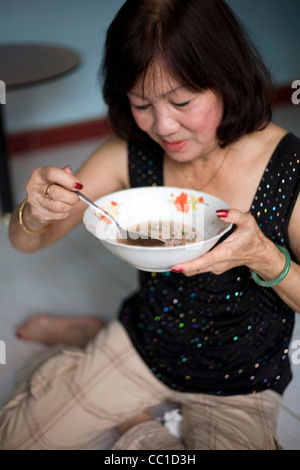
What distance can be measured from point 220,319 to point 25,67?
138 centimetres

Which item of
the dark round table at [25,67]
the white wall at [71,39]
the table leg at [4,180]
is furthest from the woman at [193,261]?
the white wall at [71,39]

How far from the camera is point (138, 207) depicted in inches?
41.4

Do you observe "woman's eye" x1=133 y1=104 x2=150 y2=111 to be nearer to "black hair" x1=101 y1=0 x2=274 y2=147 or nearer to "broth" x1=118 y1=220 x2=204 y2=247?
"black hair" x1=101 y1=0 x2=274 y2=147

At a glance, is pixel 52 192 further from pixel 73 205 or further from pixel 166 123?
pixel 166 123

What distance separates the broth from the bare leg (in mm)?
734

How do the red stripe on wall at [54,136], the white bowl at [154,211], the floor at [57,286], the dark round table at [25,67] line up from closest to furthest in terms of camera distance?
the white bowl at [154,211]
the floor at [57,286]
the dark round table at [25,67]
the red stripe on wall at [54,136]

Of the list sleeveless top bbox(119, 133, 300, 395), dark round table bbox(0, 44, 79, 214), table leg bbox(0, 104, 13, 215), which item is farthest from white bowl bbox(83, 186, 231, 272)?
table leg bbox(0, 104, 13, 215)

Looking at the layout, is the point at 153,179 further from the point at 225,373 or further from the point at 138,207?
the point at 225,373

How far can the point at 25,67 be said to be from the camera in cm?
198

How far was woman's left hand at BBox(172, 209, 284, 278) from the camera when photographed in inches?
31.7

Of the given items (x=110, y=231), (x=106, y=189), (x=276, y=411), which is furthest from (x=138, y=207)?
(x=276, y=411)

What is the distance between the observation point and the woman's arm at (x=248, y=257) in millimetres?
813

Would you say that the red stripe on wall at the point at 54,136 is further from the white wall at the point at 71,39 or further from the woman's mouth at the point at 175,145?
the woman's mouth at the point at 175,145

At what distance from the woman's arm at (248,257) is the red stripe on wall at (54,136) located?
2.41m
